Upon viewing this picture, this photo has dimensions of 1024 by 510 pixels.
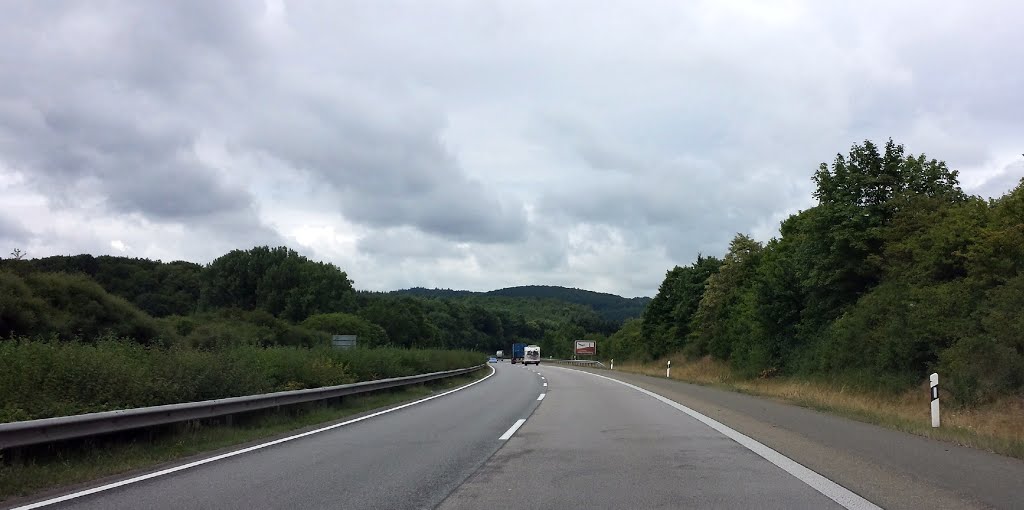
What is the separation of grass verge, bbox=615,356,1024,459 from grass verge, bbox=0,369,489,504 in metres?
12.4

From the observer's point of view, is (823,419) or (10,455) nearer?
(10,455)

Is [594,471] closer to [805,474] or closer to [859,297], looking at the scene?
[805,474]

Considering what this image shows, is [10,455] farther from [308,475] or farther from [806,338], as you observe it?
[806,338]

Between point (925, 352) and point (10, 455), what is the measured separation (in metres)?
25.4

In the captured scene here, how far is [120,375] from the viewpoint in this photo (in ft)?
42.1

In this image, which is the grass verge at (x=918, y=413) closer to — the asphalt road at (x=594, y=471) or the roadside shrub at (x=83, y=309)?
the asphalt road at (x=594, y=471)

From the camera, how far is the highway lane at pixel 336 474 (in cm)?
761

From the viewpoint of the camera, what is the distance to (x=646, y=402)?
74.1ft

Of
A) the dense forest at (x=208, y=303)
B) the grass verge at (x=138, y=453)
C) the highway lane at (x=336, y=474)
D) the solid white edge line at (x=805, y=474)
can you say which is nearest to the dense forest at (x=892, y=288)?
the solid white edge line at (x=805, y=474)

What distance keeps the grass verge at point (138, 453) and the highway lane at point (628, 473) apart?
15.8 feet

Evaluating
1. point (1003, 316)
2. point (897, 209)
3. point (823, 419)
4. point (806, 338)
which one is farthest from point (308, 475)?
point (806, 338)

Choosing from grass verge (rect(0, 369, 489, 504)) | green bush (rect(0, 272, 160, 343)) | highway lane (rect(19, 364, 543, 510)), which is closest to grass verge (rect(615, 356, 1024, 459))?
highway lane (rect(19, 364, 543, 510))

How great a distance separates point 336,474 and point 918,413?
1723 cm

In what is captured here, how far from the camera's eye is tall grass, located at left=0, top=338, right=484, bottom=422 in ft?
37.0
